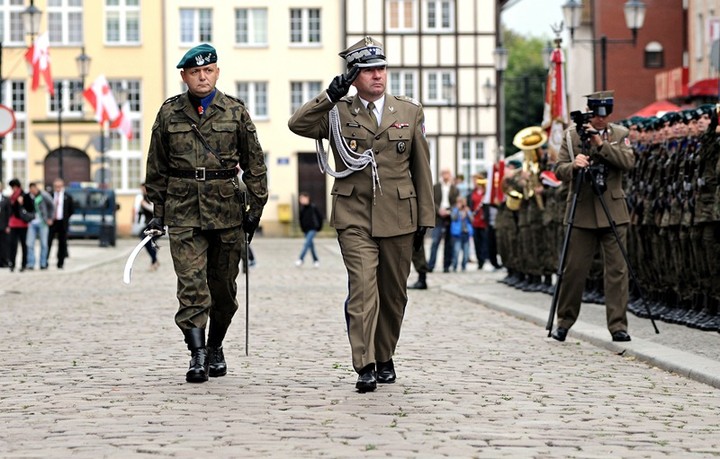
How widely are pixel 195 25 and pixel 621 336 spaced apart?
56377mm

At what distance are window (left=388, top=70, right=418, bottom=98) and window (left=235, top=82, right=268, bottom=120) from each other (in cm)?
560

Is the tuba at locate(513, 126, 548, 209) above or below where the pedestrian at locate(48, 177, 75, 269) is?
above

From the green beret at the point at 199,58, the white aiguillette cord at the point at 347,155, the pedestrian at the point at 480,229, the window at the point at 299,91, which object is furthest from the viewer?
the window at the point at 299,91

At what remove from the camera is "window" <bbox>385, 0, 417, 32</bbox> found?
6625cm

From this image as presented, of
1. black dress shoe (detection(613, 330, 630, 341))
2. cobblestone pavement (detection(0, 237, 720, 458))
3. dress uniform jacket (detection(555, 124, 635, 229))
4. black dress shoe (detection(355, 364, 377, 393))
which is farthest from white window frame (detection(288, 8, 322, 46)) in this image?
black dress shoe (detection(355, 364, 377, 393))

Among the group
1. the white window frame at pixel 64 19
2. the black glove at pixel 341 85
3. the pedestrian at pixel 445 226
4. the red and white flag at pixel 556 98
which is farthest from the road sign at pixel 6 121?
the white window frame at pixel 64 19

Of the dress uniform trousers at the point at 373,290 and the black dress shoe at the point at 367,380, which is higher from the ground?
the dress uniform trousers at the point at 373,290

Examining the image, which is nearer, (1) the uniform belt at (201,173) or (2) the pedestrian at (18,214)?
(1) the uniform belt at (201,173)

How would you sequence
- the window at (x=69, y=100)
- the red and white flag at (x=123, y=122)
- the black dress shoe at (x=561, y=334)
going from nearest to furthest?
1. the black dress shoe at (x=561, y=334)
2. the red and white flag at (x=123, y=122)
3. the window at (x=69, y=100)

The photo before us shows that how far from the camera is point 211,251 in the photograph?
10.5 metres

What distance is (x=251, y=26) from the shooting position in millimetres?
68500

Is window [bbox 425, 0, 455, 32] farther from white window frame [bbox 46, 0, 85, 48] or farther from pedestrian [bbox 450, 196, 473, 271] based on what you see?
pedestrian [bbox 450, 196, 473, 271]

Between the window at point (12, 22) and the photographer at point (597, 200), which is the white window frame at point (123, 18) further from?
the photographer at point (597, 200)

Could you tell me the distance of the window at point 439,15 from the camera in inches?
2623
